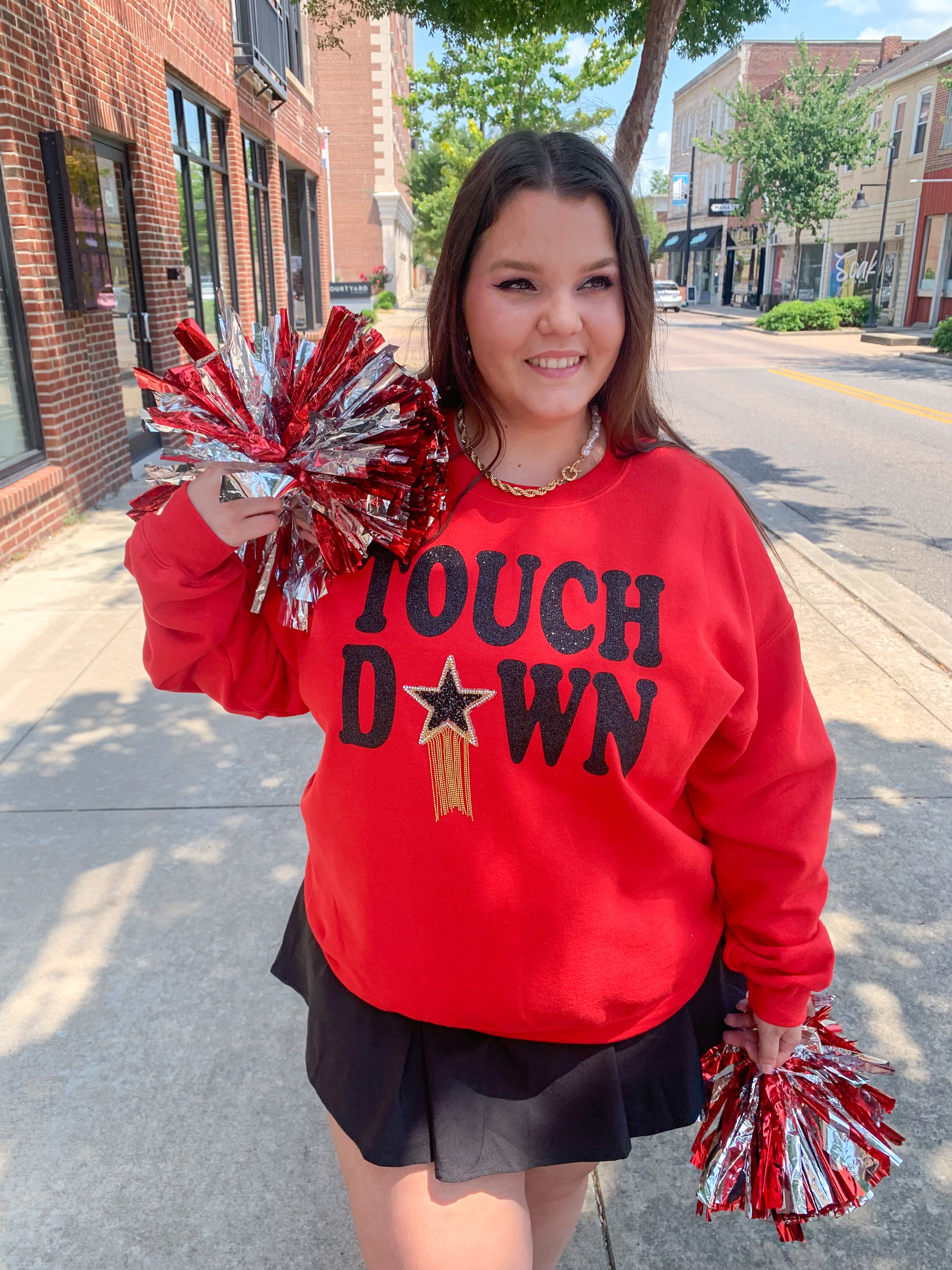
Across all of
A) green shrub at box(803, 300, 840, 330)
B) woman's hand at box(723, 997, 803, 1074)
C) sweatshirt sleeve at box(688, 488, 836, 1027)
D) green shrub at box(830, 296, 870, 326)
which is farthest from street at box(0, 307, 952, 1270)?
green shrub at box(830, 296, 870, 326)

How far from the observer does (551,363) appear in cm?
141

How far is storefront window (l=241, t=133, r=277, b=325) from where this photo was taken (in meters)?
13.5

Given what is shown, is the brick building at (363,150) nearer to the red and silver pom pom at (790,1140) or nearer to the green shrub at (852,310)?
the green shrub at (852,310)

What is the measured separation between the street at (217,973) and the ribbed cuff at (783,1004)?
73 centimetres

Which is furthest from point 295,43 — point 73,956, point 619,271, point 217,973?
point 619,271

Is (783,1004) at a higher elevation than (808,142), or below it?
below

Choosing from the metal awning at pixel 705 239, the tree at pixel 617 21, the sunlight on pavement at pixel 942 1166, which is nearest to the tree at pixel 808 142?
the metal awning at pixel 705 239

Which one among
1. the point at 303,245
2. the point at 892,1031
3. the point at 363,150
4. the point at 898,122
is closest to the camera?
the point at 892,1031

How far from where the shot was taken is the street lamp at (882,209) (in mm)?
29156

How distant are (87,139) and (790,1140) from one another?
7635 mm

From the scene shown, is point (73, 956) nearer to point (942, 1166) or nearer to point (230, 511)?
point (230, 511)

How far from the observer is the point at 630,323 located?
150 centimetres

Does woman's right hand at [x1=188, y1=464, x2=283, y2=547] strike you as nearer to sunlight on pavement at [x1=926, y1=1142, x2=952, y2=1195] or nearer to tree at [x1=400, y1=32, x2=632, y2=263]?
sunlight on pavement at [x1=926, y1=1142, x2=952, y2=1195]

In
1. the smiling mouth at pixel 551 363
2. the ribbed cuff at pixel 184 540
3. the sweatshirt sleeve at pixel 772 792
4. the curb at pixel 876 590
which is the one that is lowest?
the curb at pixel 876 590
